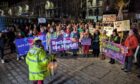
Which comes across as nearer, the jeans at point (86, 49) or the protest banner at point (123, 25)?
the protest banner at point (123, 25)

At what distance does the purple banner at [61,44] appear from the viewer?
1444 cm

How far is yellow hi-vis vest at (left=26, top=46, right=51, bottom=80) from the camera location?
22.9ft

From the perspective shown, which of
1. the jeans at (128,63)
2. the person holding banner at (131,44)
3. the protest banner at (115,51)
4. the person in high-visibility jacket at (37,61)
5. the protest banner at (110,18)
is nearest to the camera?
the person in high-visibility jacket at (37,61)

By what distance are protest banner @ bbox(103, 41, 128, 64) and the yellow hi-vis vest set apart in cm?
474

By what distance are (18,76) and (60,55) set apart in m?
4.81

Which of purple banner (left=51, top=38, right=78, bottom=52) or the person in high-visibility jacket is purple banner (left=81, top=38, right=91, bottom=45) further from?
the person in high-visibility jacket

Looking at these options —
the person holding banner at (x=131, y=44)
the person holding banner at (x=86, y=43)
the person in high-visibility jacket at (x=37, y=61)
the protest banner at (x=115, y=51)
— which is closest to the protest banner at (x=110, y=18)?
the person holding banner at (x=86, y=43)

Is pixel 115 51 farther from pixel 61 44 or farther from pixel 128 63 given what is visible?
pixel 61 44

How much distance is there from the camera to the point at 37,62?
701 centimetres

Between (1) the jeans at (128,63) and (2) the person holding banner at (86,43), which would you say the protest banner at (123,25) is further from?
(1) the jeans at (128,63)

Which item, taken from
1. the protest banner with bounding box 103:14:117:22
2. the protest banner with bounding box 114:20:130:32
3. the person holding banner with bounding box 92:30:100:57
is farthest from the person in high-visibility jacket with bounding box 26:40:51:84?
the protest banner with bounding box 103:14:117:22

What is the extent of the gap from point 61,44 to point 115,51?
364cm

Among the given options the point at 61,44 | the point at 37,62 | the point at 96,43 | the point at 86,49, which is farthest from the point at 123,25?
the point at 37,62

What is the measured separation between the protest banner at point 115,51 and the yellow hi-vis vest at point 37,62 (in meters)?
4.74
